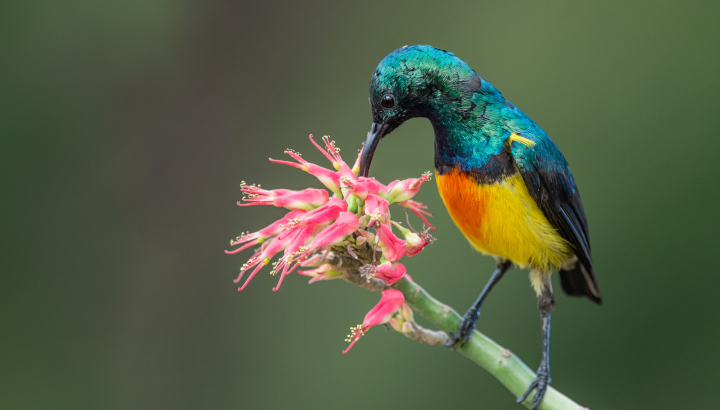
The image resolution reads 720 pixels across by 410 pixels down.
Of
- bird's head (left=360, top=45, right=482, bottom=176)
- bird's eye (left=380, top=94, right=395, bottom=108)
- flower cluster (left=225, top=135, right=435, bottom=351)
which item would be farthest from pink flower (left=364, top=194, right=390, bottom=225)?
bird's eye (left=380, top=94, right=395, bottom=108)

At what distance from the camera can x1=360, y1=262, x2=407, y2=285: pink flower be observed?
1211mm

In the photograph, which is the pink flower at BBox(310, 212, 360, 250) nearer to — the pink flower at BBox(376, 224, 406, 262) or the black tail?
the pink flower at BBox(376, 224, 406, 262)

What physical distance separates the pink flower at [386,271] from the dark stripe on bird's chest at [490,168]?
1.51 ft

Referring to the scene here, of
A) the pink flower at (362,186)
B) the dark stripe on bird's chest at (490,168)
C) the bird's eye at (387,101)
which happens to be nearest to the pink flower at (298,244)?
the pink flower at (362,186)

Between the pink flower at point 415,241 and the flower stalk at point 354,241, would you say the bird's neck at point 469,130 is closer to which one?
the flower stalk at point 354,241

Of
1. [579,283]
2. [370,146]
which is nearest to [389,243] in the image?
[370,146]

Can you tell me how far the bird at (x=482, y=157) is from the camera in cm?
154

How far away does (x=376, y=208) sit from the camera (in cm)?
120

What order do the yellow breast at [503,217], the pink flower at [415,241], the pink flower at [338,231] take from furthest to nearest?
1. the yellow breast at [503,217]
2. the pink flower at [415,241]
3. the pink flower at [338,231]

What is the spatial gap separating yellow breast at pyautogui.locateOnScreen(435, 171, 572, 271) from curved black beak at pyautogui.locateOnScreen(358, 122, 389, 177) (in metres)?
0.25

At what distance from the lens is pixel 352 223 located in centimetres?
119

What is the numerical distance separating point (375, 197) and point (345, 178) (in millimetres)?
79

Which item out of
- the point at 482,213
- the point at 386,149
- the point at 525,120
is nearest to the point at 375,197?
the point at 482,213

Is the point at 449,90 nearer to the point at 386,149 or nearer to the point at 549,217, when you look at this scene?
the point at 549,217
